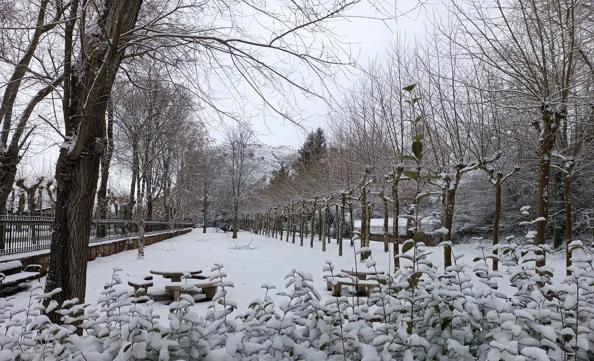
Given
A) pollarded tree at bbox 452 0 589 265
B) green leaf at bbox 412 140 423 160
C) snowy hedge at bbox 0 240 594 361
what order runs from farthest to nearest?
1. pollarded tree at bbox 452 0 589 265
2. green leaf at bbox 412 140 423 160
3. snowy hedge at bbox 0 240 594 361

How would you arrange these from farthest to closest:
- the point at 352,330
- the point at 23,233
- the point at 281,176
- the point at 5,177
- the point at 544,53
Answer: the point at 281,176
the point at 5,177
the point at 23,233
the point at 544,53
the point at 352,330

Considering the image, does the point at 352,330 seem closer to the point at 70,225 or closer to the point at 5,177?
the point at 70,225

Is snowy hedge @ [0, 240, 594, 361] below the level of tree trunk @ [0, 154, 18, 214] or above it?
below

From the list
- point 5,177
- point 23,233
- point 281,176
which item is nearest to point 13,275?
point 23,233

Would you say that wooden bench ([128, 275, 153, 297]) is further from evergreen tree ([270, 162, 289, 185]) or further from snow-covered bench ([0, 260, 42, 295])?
evergreen tree ([270, 162, 289, 185])

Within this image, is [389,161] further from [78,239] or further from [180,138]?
[78,239]

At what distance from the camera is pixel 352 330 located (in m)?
2.35

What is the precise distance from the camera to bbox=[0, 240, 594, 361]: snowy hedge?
2.06 m

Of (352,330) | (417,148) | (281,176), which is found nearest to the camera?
(352,330)

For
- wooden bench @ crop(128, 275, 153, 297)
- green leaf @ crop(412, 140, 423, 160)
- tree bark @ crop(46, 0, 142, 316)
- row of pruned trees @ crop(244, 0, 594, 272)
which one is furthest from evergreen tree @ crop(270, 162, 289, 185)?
green leaf @ crop(412, 140, 423, 160)

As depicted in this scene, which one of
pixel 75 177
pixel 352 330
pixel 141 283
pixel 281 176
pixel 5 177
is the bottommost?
pixel 141 283

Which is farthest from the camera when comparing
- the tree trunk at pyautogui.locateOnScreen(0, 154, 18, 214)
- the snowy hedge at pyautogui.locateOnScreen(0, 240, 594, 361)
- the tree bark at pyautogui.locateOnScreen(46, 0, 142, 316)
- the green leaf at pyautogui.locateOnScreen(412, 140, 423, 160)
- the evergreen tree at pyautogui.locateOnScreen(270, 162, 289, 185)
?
the evergreen tree at pyautogui.locateOnScreen(270, 162, 289, 185)

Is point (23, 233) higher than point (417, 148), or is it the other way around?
point (417, 148)

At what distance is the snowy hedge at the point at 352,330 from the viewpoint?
2.06 m
